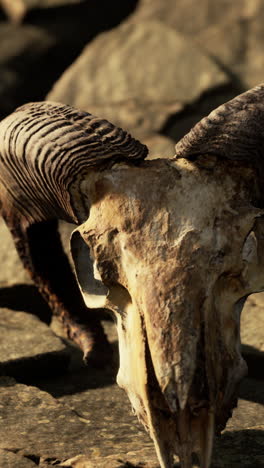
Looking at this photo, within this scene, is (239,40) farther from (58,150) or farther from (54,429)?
(54,429)

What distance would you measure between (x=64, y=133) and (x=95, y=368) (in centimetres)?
143

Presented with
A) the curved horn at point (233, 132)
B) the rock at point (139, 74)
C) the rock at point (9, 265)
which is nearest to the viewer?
the curved horn at point (233, 132)

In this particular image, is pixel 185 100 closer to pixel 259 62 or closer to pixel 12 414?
pixel 259 62

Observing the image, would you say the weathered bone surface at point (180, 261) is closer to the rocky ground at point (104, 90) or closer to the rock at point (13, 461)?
the rock at point (13, 461)

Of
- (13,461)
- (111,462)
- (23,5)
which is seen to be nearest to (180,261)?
(111,462)

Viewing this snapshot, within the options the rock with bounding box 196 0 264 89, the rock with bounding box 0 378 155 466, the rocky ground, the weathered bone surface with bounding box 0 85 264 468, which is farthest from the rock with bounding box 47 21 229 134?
the weathered bone surface with bounding box 0 85 264 468

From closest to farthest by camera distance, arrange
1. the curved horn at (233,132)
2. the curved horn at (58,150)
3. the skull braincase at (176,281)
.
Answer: the skull braincase at (176,281) → the curved horn at (233,132) → the curved horn at (58,150)

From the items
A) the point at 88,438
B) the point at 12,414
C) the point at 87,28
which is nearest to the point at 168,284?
the point at 88,438

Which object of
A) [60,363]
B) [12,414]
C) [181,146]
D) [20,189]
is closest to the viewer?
[181,146]

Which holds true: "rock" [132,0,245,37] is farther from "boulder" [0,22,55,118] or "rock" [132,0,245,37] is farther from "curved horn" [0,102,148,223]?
"curved horn" [0,102,148,223]

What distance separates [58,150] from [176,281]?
0.84 metres

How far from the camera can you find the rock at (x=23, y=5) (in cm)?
862

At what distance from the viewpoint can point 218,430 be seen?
148 inches

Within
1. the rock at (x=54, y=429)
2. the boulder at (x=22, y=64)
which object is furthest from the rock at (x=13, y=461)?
the boulder at (x=22, y=64)
